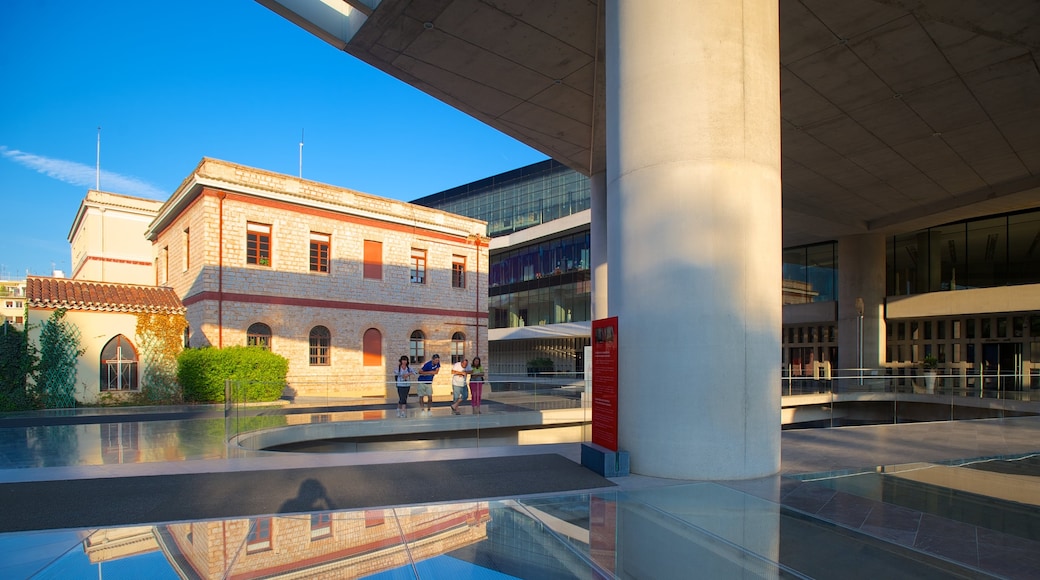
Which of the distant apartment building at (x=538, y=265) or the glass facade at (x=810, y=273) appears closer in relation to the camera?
the glass facade at (x=810, y=273)

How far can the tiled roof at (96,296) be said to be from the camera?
1912cm

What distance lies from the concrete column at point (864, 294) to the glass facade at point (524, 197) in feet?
73.5

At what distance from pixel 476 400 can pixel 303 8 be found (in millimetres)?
10105

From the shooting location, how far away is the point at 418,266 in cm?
2991

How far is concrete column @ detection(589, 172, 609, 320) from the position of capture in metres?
18.9

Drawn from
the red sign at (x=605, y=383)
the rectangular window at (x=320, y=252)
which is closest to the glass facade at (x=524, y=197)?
the rectangular window at (x=320, y=252)

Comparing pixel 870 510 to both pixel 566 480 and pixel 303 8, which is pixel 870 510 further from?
pixel 303 8

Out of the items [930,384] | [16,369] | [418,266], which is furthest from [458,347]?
[930,384]

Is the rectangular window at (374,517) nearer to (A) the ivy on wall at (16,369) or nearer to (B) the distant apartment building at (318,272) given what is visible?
(B) the distant apartment building at (318,272)

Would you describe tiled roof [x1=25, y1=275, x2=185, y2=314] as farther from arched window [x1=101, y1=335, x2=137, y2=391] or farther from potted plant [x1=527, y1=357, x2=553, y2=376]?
potted plant [x1=527, y1=357, x2=553, y2=376]

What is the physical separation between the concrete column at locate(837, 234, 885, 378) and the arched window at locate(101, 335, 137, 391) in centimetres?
3343

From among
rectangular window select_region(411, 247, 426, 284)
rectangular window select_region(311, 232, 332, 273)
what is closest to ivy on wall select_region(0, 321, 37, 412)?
rectangular window select_region(311, 232, 332, 273)

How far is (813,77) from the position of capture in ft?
46.2

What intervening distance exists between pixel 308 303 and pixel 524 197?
35.9m
